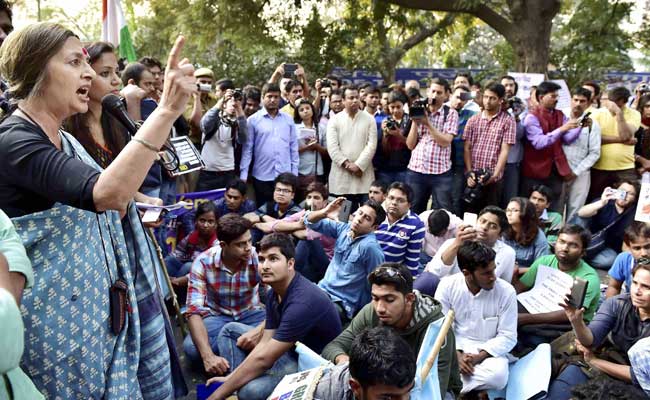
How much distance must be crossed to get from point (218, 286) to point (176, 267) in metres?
0.80

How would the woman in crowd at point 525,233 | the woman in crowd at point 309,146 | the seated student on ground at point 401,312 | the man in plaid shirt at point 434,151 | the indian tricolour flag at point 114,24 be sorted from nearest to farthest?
the seated student on ground at point 401,312, the woman in crowd at point 525,233, the indian tricolour flag at point 114,24, the man in plaid shirt at point 434,151, the woman in crowd at point 309,146

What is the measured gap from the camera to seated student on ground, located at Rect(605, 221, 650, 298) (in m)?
3.69

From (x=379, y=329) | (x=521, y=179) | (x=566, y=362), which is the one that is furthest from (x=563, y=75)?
(x=379, y=329)

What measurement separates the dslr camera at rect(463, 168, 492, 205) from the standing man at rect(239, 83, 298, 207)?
5.39 ft

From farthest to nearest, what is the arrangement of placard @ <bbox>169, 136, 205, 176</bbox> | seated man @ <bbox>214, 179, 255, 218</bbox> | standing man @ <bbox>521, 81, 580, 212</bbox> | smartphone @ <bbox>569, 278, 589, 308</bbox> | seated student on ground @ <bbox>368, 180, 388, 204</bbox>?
standing man @ <bbox>521, 81, 580, 212</bbox> < seated student on ground @ <bbox>368, 180, 388, 204</bbox> < seated man @ <bbox>214, 179, 255, 218</bbox> < placard @ <bbox>169, 136, 205, 176</bbox> < smartphone @ <bbox>569, 278, 589, 308</bbox>

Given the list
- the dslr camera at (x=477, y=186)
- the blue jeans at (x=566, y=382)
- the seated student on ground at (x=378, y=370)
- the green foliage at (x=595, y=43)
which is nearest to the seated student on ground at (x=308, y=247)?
the dslr camera at (x=477, y=186)

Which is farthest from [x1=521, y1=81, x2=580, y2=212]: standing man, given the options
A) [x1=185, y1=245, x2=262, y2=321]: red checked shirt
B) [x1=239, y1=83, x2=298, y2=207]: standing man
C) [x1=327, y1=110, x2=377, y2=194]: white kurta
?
[x1=185, y1=245, x2=262, y2=321]: red checked shirt

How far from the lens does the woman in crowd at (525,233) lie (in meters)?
4.30

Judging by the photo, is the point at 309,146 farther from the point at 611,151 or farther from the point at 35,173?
the point at 35,173

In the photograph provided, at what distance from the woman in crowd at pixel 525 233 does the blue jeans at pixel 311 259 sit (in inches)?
54.3

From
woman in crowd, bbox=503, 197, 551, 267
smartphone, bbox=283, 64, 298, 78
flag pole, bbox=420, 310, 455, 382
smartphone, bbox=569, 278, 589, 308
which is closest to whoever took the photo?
flag pole, bbox=420, 310, 455, 382

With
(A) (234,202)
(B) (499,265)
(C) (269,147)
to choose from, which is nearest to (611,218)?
(B) (499,265)

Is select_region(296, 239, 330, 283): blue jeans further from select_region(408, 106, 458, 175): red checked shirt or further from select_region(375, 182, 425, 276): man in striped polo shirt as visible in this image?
select_region(408, 106, 458, 175): red checked shirt

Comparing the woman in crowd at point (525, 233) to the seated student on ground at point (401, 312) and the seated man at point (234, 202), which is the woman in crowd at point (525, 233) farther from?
the seated man at point (234, 202)
